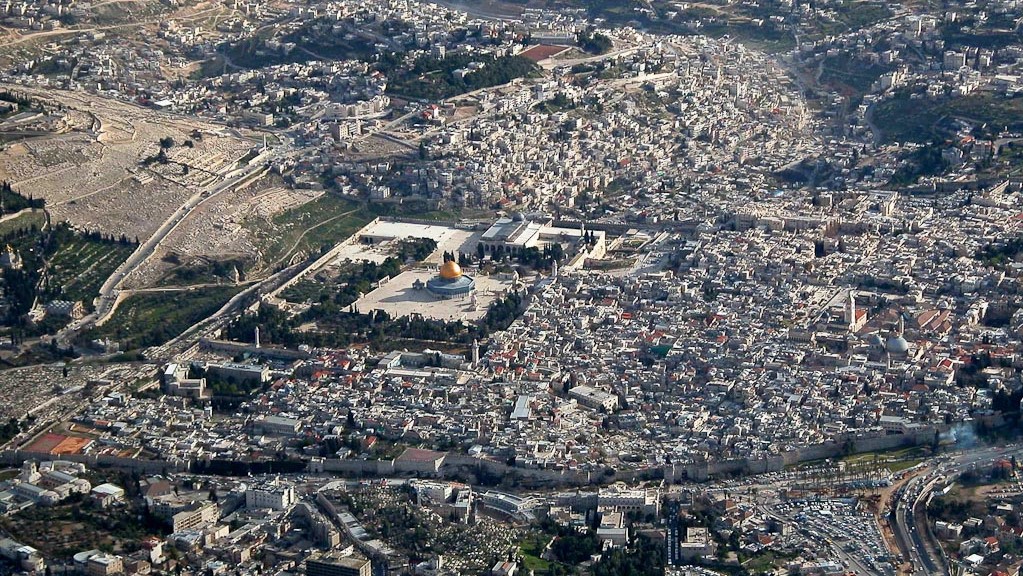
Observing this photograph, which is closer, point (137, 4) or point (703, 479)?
point (703, 479)

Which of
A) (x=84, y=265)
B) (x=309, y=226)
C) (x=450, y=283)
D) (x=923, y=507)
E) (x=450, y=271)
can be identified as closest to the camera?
(x=923, y=507)

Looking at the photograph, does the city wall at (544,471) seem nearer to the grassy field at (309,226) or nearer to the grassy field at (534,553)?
the grassy field at (534,553)

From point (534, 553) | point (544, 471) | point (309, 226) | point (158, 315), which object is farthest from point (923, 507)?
point (309, 226)

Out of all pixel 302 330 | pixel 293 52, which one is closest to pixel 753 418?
pixel 302 330

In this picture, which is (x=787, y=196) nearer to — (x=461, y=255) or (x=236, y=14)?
(x=461, y=255)

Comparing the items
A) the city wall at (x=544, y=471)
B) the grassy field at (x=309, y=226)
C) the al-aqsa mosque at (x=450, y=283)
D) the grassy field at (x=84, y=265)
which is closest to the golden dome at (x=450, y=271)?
the al-aqsa mosque at (x=450, y=283)

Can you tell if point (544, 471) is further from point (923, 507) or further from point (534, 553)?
point (923, 507)

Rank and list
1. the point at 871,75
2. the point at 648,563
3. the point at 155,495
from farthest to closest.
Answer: the point at 871,75 < the point at 155,495 < the point at 648,563
